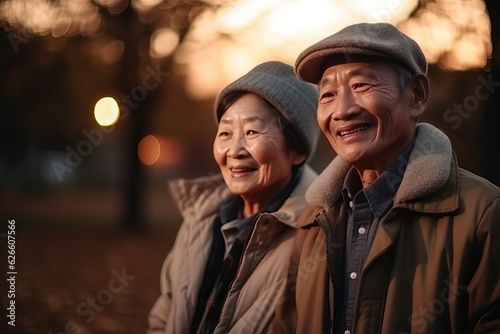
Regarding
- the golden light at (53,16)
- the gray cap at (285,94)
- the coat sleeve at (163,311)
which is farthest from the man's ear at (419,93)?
the golden light at (53,16)

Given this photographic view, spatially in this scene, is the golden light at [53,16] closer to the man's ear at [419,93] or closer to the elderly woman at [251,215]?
the elderly woman at [251,215]

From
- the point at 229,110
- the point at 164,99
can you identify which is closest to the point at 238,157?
the point at 229,110

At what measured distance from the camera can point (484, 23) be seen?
488cm

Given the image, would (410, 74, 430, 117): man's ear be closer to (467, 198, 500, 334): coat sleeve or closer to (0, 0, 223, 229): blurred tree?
(467, 198, 500, 334): coat sleeve

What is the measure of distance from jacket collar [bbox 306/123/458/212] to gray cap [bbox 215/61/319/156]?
68 cm

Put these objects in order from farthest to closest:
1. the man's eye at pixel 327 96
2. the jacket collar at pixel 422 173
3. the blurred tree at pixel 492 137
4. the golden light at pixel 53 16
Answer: the golden light at pixel 53 16 < the blurred tree at pixel 492 137 < the man's eye at pixel 327 96 < the jacket collar at pixel 422 173

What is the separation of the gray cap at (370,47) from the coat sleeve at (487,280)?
26.0 inches

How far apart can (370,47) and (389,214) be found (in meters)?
0.62

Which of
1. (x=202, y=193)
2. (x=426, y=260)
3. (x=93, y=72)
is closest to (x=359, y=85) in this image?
(x=426, y=260)

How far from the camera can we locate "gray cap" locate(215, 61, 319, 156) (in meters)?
3.21

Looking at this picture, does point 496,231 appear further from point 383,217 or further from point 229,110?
point 229,110

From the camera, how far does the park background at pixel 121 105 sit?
5.41 meters

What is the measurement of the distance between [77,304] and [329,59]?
19.3 feet

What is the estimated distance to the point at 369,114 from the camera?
7.95ft
